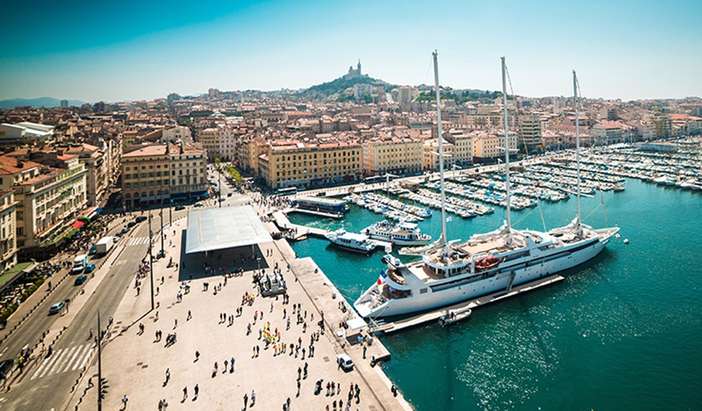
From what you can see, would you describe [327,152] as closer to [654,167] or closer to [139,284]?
[139,284]

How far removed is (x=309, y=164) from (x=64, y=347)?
58.8 metres

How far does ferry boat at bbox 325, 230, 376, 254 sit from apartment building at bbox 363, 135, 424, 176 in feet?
135

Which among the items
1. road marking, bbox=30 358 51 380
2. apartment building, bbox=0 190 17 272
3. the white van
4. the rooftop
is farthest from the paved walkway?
apartment building, bbox=0 190 17 272

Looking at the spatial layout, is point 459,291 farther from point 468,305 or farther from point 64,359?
point 64,359

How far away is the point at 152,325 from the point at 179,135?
78.3 metres

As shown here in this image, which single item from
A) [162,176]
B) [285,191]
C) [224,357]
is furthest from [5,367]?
[285,191]

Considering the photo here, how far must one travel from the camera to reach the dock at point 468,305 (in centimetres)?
3228

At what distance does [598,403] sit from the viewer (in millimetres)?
24750

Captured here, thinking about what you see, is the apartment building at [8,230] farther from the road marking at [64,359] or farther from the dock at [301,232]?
the dock at [301,232]

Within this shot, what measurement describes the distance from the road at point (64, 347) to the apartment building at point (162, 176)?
A: 87.9 ft

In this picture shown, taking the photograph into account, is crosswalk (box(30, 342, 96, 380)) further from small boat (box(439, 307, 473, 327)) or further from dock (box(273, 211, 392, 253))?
dock (box(273, 211, 392, 253))

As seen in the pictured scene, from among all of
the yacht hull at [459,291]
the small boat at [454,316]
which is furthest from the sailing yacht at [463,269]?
the small boat at [454,316]

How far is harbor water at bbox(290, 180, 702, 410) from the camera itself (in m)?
25.6

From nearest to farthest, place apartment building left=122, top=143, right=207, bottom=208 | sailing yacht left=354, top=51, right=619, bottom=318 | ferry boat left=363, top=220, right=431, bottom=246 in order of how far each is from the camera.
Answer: sailing yacht left=354, top=51, right=619, bottom=318 → ferry boat left=363, top=220, right=431, bottom=246 → apartment building left=122, top=143, right=207, bottom=208
